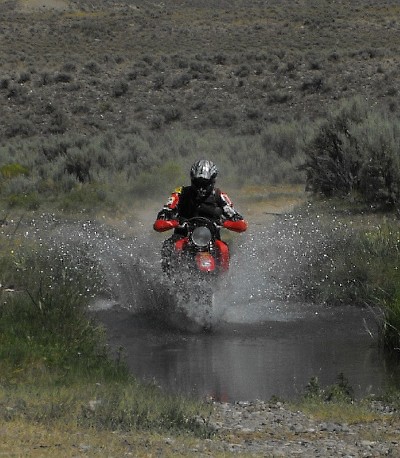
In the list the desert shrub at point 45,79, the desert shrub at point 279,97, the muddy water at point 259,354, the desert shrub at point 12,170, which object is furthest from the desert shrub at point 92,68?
the muddy water at point 259,354

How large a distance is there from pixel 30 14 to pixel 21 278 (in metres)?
68.7

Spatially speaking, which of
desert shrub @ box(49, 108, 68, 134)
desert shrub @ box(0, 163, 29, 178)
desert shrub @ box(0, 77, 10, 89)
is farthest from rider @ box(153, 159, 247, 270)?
desert shrub @ box(0, 77, 10, 89)

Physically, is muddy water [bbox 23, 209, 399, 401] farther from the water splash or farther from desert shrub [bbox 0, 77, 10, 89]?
desert shrub [bbox 0, 77, 10, 89]

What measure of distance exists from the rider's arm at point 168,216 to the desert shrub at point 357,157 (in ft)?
27.7

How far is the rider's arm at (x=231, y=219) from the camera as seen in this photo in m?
12.6

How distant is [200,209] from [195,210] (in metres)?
0.08

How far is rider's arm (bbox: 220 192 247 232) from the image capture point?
1264 cm

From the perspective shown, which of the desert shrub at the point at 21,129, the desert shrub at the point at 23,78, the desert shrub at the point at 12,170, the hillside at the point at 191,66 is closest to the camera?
the desert shrub at the point at 12,170

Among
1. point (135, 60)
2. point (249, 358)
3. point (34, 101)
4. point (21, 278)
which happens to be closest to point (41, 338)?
point (249, 358)

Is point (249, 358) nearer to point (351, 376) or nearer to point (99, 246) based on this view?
point (351, 376)

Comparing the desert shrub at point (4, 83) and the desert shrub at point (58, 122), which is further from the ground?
the desert shrub at point (4, 83)

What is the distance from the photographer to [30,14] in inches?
3150

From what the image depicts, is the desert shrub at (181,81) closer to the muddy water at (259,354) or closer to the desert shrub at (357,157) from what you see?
the desert shrub at (357,157)

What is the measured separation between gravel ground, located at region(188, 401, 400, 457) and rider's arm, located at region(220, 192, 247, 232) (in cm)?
435
